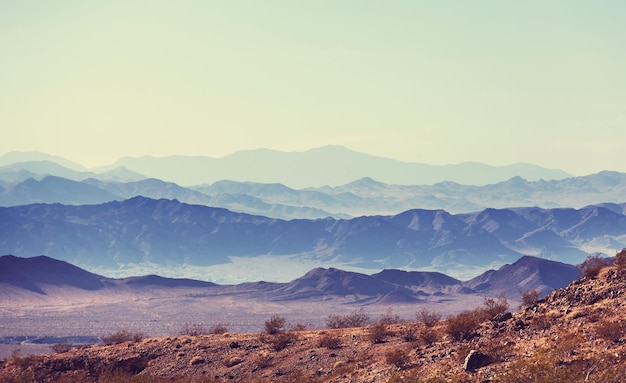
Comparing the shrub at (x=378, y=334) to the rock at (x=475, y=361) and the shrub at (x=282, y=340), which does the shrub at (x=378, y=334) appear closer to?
the shrub at (x=282, y=340)

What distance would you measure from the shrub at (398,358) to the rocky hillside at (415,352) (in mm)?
57

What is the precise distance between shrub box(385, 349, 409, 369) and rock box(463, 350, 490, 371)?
11.4 ft

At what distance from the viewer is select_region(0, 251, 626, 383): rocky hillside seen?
26.9 metres

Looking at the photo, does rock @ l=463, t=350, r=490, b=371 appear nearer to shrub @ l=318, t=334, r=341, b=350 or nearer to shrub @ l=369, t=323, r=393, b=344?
shrub @ l=369, t=323, r=393, b=344

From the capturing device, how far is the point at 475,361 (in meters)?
28.5

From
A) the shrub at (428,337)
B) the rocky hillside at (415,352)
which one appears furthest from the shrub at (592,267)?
the shrub at (428,337)

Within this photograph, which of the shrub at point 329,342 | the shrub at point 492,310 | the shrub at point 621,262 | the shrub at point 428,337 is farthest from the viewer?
the shrub at point 329,342

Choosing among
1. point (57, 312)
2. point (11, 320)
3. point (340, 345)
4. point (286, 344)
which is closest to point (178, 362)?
point (286, 344)

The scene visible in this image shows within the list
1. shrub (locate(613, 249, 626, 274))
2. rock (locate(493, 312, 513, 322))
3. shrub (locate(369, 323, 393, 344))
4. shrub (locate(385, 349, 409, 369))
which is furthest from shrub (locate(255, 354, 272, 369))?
shrub (locate(613, 249, 626, 274))

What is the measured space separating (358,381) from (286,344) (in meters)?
9.86

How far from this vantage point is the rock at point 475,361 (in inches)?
1121

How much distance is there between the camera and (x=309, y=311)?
199m

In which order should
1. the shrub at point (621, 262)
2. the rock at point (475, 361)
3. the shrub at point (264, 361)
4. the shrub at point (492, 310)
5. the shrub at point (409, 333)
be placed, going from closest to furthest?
the rock at point (475, 361)
the shrub at point (621, 262)
the shrub at point (492, 310)
the shrub at point (409, 333)
the shrub at point (264, 361)

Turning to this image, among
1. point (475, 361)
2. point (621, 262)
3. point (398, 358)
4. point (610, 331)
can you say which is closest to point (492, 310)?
point (621, 262)
